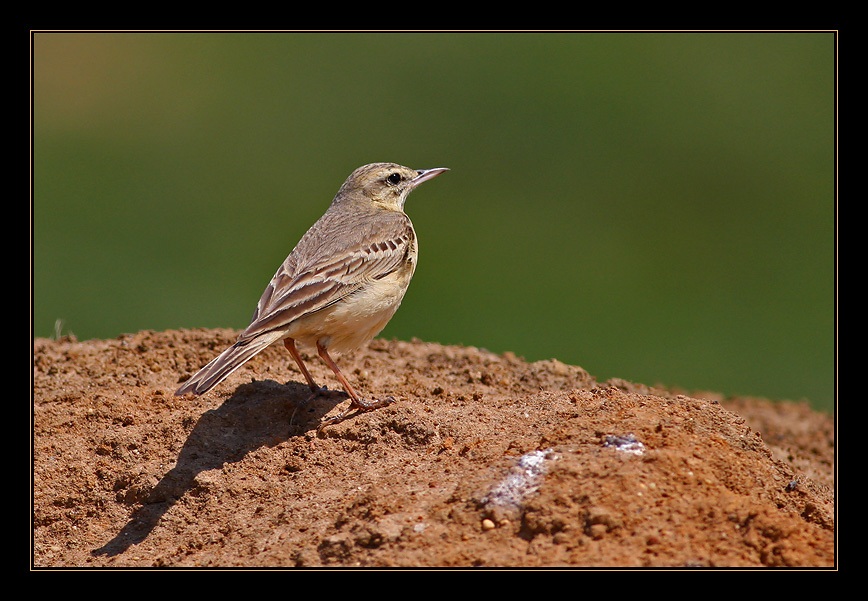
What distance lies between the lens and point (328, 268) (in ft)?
27.4

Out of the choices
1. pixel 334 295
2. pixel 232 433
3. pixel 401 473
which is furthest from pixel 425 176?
pixel 401 473

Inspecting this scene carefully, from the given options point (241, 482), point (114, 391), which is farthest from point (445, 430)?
point (114, 391)

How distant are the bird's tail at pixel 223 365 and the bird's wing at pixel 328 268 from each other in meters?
0.07

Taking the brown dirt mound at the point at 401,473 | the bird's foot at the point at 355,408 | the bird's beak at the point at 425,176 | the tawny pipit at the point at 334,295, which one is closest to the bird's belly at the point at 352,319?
the tawny pipit at the point at 334,295

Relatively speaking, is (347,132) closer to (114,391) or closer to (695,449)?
(114,391)

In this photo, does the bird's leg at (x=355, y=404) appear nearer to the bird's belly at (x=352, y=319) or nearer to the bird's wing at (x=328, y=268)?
the bird's belly at (x=352, y=319)

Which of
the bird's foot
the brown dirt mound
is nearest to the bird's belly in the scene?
the brown dirt mound

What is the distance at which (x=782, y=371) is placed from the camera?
18.5 m

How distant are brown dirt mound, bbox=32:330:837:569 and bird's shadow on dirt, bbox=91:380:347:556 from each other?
2cm

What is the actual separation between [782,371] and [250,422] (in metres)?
13.2

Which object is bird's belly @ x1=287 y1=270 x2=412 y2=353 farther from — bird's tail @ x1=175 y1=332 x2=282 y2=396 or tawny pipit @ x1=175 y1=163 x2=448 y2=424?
bird's tail @ x1=175 y1=332 x2=282 y2=396

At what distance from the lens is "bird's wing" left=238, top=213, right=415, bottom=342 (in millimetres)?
7883

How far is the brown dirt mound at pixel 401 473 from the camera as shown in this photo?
5.51 metres

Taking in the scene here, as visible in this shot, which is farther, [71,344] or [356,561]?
[71,344]
